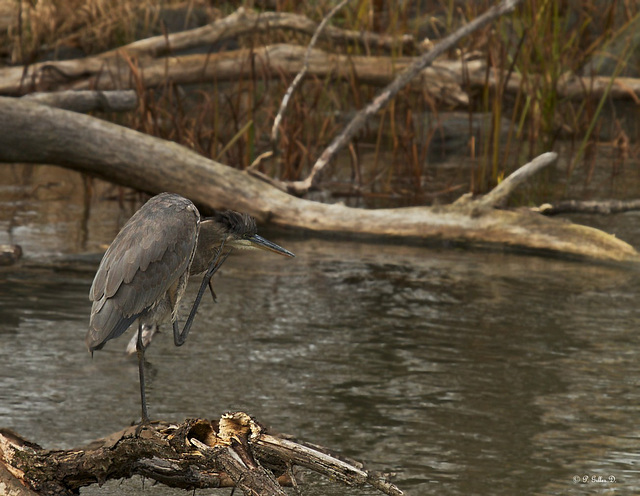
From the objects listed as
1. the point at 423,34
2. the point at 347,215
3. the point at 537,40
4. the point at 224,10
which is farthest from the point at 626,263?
the point at 423,34

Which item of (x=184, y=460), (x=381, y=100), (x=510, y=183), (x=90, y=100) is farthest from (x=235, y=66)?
(x=184, y=460)

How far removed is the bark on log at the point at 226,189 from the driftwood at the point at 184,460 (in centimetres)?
403

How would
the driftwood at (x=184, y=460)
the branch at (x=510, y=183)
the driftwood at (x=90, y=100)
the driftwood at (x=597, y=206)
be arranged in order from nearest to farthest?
the driftwood at (x=184, y=460) → the branch at (x=510, y=183) → the driftwood at (x=597, y=206) → the driftwood at (x=90, y=100)

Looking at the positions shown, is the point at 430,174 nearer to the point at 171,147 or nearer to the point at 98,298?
the point at 171,147

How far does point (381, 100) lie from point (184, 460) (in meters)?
5.33

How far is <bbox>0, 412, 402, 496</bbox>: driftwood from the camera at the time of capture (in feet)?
8.87

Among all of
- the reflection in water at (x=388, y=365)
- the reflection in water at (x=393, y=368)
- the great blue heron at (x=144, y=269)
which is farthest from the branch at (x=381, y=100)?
the great blue heron at (x=144, y=269)

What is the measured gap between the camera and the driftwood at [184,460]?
2.71m

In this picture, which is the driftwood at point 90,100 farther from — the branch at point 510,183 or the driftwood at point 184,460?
the driftwood at point 184,460

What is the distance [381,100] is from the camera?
26.1ft

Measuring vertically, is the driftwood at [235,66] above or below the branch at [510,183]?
above

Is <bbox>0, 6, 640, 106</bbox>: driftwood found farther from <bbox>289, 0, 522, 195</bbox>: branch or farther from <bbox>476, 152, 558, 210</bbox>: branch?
<bbox>476, 152, 558, 210</bbox>: branch

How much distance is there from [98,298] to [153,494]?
0.72 metres

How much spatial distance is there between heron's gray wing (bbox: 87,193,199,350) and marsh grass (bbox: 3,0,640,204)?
13.9 feet
